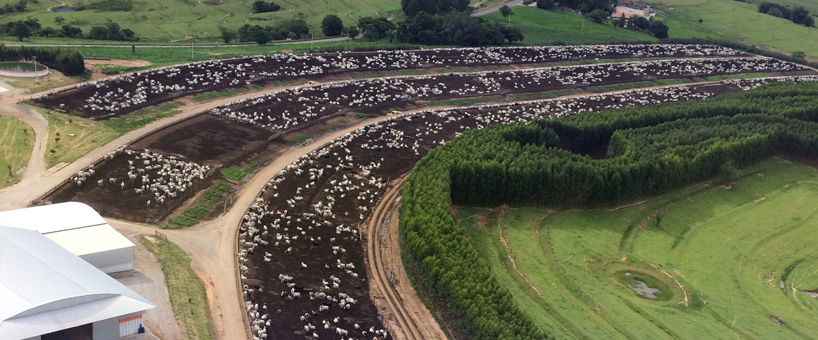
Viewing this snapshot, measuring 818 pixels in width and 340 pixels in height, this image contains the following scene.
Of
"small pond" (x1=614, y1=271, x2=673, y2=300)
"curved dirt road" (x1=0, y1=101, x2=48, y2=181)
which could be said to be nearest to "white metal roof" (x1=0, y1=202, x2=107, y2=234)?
"curved dirt road" (x1=0, y1=101, x2=48, y2=181)

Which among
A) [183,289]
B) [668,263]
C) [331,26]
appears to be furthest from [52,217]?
[331,26]

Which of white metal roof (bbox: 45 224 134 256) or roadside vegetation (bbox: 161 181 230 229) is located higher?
white metal roof (bbox: 45 224 134 256)

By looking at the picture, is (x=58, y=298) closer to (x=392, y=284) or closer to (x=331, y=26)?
(x=392, y=284)

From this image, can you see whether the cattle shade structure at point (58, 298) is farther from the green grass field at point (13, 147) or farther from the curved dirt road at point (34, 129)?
the curved dirt road at point (34, 129)

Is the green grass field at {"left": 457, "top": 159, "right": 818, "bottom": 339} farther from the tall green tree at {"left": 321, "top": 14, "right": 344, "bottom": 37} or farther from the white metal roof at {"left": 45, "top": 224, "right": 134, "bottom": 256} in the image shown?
the tall green tree at {"left": 321, "top": 14, "right": 344, "bottom": 37}

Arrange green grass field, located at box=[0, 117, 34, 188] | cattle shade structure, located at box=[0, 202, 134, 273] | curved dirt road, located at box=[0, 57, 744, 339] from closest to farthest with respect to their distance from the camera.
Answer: curved dirt road, located at box=[0, 57, 744, 339], cattle shade structure, located at box=[0, 202, 134, 273], green grass field, located at box=[0, 117, 34, 188]

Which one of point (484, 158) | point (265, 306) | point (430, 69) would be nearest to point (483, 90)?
point (430, 69)
